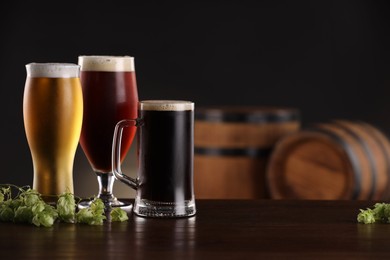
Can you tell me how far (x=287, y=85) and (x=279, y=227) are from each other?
141 inches

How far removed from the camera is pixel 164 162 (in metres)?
1.33

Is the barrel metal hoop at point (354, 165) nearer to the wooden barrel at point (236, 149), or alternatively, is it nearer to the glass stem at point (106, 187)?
the wooden barrel at point (236, 149)

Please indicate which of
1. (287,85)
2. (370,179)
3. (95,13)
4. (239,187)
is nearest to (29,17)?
(95,13)

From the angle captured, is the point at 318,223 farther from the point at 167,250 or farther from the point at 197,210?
the point at 167,250

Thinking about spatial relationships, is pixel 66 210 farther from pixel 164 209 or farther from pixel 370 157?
pixel 370 157

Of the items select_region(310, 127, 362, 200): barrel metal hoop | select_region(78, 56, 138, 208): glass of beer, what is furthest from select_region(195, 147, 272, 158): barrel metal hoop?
select_region(78, 56, 138, 208): glass of beer

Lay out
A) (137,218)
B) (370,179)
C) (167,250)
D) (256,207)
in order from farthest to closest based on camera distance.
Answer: (370,179) → (256,207) → (137,218) → (167,250)

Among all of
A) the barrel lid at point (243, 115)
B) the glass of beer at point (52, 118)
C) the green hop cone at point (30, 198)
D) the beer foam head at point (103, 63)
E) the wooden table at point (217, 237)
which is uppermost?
the beer foam head at point (103, 63)

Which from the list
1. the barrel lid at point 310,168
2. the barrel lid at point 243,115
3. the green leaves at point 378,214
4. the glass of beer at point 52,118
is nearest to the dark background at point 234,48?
the barrel lid at point 243,115

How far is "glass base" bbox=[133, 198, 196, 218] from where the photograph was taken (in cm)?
133

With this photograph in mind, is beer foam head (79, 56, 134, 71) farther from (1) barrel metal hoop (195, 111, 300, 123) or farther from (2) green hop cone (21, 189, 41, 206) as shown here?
(1) barrel metal hoop (195, 111, 300, 123)

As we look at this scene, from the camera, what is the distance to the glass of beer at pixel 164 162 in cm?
133

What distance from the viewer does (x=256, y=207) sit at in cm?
145

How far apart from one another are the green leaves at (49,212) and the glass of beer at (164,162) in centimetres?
6
